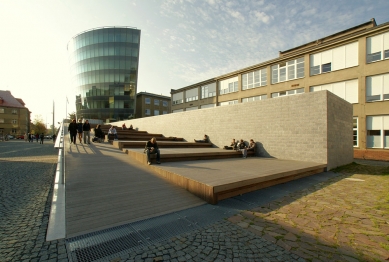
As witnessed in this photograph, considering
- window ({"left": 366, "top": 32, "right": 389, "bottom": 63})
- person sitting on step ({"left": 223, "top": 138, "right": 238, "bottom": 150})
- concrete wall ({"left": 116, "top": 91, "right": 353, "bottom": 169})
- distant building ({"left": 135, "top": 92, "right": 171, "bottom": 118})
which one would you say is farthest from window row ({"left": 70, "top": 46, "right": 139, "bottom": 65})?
window ({"left": 366, "top": 32, "right": 389, "bottom": 63})

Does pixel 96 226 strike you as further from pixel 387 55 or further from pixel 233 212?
pixel 387 55

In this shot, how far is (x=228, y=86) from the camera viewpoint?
97.7 ft

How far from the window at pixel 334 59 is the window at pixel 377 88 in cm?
217

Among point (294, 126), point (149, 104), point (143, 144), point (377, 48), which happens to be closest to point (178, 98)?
point (149, 104)

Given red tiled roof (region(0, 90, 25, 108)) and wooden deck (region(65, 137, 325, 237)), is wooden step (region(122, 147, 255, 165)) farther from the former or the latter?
red tiled roof (region(0, 90, 25, 108))

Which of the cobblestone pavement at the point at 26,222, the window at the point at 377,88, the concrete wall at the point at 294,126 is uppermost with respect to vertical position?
the window at the point at 377,88

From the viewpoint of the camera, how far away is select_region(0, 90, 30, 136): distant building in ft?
198

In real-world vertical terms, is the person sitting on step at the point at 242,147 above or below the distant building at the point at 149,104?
below

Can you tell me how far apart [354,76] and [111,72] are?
4352 cm

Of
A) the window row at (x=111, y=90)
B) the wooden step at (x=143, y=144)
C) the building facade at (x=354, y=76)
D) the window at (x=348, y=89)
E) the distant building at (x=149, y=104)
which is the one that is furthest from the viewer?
the distant building at (x=149, y=104)

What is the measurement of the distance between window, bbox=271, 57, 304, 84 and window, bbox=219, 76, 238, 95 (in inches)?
235

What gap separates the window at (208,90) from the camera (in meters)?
32.2

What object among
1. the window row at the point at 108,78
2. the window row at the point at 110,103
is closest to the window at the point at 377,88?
the window row at the point at 110,103

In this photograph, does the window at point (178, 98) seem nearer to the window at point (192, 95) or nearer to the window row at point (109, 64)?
the window at point (192, 95)
